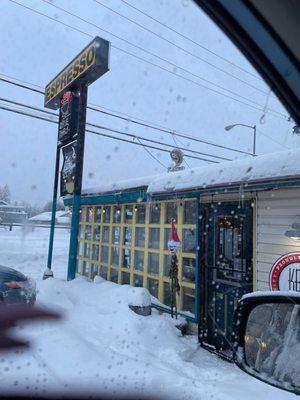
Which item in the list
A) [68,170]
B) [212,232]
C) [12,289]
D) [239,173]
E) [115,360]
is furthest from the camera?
[68,170]

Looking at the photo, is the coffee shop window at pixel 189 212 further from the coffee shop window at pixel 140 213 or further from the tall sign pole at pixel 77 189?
the tall sign pole at pixel 77 189

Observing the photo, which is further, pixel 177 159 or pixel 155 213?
pixel 177 159

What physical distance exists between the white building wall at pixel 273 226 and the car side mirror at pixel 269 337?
4.24 metres

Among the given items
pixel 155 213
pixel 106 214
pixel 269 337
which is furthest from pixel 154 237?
pixel 269 337

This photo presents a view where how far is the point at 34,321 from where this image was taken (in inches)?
64.6

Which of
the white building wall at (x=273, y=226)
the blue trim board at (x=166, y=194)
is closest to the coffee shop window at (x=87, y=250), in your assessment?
the blue trim board at (x=166, y=194)

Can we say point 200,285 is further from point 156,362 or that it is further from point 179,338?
point 156,362

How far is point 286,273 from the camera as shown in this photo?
19.7 ft

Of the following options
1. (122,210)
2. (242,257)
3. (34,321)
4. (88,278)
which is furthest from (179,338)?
(34,321)

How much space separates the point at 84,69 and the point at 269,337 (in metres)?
11.0

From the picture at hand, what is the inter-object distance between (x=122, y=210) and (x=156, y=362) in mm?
4654

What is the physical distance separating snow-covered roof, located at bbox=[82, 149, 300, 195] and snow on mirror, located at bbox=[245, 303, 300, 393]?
12.7ft

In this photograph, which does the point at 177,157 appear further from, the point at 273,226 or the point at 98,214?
the point at 273,226

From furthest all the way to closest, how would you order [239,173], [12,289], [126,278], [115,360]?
1. [126,278]
2. [239,173]
3. [115,360]
4. [12,289]
